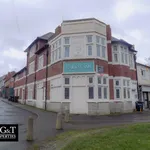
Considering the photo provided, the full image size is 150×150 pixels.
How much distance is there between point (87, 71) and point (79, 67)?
35.3 inches

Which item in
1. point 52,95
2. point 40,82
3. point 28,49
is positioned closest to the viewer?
point 52,95

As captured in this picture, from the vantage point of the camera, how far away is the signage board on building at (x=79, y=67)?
54.4 feet

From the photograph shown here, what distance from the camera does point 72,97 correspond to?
16.6 meters

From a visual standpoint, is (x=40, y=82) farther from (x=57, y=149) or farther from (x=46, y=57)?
(x=57, y=149)

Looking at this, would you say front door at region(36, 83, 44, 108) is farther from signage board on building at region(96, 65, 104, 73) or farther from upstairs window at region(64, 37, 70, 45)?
signage board on building at region(96, 65, 104, 73)

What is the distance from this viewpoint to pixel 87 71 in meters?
16.5

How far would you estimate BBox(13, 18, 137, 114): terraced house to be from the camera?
1650 cm

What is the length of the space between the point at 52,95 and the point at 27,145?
Result: 12.3m

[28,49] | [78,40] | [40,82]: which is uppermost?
[28,49]

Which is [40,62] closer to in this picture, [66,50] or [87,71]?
[66,50]

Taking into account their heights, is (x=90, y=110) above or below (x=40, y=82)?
below

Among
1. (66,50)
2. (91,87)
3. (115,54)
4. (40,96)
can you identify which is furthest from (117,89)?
(40,96)

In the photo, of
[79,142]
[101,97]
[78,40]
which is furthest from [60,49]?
[79,142]

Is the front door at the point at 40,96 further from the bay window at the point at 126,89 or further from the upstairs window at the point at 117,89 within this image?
the bay window at the point at 126,89
